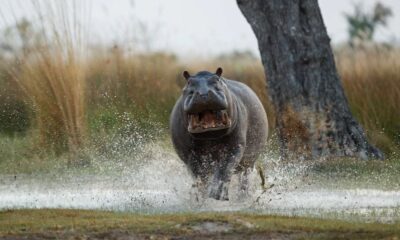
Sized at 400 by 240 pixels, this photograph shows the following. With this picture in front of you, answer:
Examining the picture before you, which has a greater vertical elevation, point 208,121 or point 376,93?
point 376,93

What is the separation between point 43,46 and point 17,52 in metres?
0.81

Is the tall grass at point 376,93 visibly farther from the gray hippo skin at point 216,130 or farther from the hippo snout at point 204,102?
the hippo snout at point 204,102

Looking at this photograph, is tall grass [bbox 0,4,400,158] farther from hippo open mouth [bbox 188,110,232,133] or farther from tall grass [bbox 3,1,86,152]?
hippo open mouth [bbox 188,110,232,133]

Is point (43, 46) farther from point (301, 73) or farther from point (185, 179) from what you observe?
point (185, 179)

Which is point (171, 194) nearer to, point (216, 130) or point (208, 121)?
point (216, 130)

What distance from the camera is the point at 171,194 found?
30.6ft

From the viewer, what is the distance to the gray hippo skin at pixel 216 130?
7.96 metres

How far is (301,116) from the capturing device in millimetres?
12969

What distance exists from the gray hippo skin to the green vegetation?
3.87 ft

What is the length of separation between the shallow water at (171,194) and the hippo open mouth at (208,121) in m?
0.61

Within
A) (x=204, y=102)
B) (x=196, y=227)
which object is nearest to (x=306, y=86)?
(x=204, y=102)

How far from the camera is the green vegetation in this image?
625cm

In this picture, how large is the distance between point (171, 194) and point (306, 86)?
13.5ft

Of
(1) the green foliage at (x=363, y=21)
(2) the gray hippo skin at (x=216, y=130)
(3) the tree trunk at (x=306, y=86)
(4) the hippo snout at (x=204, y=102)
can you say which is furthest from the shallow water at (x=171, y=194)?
(1) the green foliage at (x=363, y=21)
